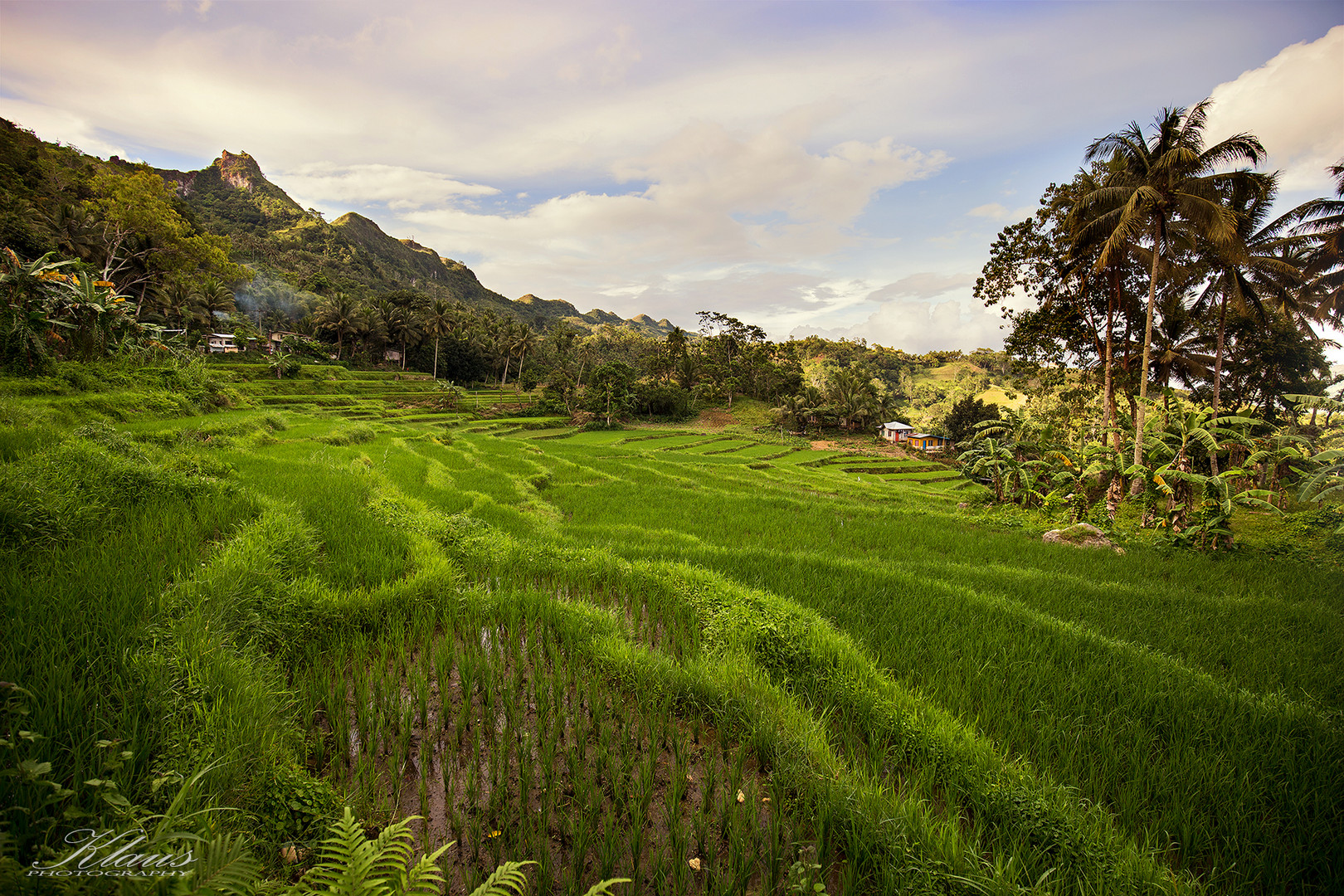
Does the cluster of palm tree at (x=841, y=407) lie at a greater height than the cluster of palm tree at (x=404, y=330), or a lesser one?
lesser

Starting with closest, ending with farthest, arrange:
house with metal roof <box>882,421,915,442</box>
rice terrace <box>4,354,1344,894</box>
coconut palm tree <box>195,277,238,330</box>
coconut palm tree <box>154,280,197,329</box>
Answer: rice terrace <box>4,354,1344,894</box>, coconut palm tree <box>154,280,197,329</box>, house with metal roof <box>882,421,915,442</box>, coconut palm tree <box>195,277,238,330</box>

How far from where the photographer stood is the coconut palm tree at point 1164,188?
10.3 metres

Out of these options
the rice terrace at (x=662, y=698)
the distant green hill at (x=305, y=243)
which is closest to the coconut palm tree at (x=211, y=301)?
the distant green hill at (x=305, y=243)

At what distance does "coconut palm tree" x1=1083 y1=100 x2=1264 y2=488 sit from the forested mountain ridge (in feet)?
137

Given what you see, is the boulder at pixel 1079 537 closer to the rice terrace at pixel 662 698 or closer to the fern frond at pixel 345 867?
the rice terrace at pixel 662 698

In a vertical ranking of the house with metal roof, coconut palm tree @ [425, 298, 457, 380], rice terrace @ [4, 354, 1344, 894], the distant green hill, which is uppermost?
the distant green hill

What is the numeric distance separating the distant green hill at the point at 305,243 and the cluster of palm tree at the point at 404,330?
2512 cm

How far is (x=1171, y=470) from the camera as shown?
31.7 feet

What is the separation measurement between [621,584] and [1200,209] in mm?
15586

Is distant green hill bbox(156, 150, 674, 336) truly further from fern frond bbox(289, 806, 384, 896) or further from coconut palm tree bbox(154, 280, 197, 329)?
fern frond bbox(289, 806, 384, 896)

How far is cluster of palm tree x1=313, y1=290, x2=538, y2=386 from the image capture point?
5119 centimetres

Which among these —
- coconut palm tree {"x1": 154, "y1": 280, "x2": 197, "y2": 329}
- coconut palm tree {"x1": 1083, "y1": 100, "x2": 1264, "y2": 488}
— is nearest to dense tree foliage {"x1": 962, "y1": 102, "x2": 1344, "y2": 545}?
coconut palm tree {"x1": 1083, "y1": 100, "x2": 1264, "y2": 488}

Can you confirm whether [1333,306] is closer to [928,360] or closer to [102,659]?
[102,659]

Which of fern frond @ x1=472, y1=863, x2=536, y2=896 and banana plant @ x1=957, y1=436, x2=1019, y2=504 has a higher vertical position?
banana plant @ x1=957, y1=436, x2=1019, y2=504
